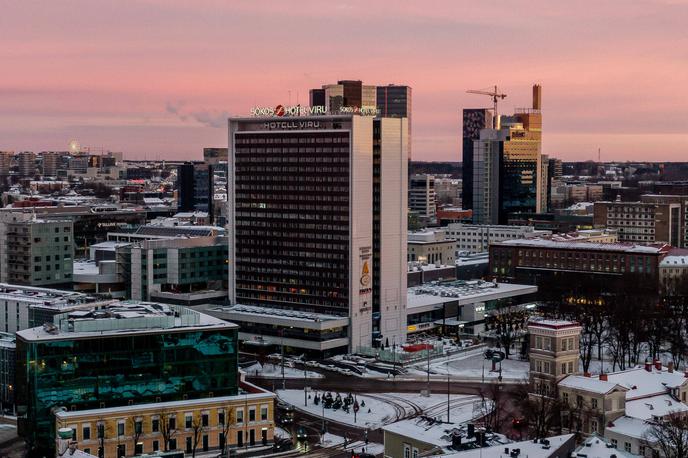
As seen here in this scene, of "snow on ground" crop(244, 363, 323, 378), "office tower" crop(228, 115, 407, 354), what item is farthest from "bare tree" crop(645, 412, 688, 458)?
"office tower" crop(228, 115, 407, 354)

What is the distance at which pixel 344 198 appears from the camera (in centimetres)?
13662

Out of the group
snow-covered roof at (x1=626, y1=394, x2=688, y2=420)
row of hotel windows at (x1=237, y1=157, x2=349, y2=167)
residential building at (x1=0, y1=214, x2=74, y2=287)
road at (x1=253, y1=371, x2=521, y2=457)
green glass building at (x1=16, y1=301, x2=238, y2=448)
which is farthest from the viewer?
residential building at (x1=0, y1=214, x2=74, y2=287)

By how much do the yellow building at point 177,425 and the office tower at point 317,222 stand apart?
125 ft

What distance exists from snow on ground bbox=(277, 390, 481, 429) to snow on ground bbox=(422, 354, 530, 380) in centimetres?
1089

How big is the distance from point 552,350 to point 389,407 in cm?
1730

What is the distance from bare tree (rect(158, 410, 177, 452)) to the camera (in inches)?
3521

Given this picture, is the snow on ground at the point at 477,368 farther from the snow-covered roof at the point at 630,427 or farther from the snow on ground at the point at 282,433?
the snow-covered roof at the point at 630,427

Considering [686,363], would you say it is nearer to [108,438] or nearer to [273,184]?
[273,184]

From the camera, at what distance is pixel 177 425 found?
91.2m

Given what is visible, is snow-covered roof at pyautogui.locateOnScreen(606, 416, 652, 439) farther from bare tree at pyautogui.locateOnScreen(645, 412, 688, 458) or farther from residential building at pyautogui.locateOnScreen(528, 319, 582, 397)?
residential building at pyautogui.locateOnScreen(528, 319, 582, 397)

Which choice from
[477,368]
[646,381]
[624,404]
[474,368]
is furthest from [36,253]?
[624,404]

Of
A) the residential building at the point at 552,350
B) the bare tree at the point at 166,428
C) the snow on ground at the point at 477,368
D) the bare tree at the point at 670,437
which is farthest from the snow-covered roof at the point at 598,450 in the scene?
the snow on ground at the point at 477,368

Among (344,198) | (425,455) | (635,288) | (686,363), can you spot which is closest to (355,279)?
(344,198)

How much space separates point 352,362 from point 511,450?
61733 millimetres
